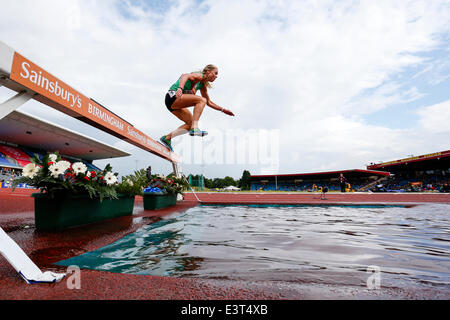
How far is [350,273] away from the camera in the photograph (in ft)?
4.58

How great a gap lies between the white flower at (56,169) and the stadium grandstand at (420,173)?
142ft

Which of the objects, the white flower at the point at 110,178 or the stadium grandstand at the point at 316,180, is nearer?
the white flower at the point at 110,178

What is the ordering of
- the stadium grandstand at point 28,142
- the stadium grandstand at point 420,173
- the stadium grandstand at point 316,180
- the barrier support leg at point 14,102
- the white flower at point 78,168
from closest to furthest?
the barrier support leg at point 14,102
the white flower at point 78,168
the stadium grandstand at point 28,142
the stadium grandstand at point 420,173
the stadium grandstand at point 316,180

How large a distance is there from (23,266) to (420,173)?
52.7 m

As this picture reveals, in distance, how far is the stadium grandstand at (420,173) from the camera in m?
33.6

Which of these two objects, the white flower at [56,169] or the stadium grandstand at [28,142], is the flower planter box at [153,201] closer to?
the white flower at [56,169]

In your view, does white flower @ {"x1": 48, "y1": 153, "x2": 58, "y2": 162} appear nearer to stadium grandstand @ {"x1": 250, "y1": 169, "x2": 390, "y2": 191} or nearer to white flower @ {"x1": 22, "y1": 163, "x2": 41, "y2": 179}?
white flower @ {"x1": 22, "y1": 163, "x2": 41, "y2": 179}

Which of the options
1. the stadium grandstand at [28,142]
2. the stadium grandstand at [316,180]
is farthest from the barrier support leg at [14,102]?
the stadium grandstand at [316,180]

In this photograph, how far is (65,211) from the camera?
263 centimetres

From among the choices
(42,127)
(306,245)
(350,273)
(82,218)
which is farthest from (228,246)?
(42,127)

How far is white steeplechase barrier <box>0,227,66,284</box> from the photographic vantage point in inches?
43.3

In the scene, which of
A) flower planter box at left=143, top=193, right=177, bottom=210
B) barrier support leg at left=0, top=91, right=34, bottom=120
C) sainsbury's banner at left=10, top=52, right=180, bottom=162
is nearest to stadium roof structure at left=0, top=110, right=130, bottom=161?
flower planter box at left=143, top=193, right=177, bottom=210

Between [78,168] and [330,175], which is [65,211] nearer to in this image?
[78,168]
